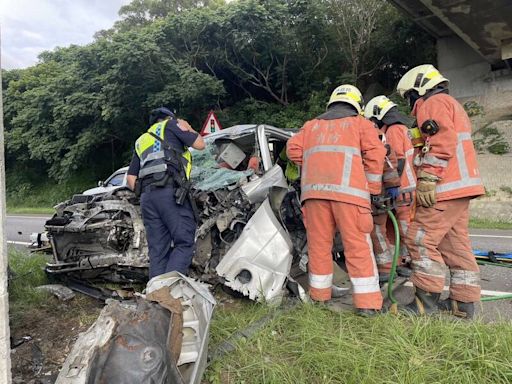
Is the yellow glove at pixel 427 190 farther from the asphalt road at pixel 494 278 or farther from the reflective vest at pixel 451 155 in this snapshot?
the asphalt road at pixel 494 278

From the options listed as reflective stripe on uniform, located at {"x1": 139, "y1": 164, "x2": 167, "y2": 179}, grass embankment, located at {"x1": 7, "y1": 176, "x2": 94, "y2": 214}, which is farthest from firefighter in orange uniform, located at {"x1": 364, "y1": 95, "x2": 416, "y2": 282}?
grass embankment, located at {"x1": 7, "y1": 176, "x2": 94, "y2": 214}

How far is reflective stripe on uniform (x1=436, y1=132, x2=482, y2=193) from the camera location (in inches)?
112

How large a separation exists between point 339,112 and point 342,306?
1.50 m

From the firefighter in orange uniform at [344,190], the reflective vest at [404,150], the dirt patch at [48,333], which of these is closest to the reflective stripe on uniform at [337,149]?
the firefighter in orange uniform at [344,190]

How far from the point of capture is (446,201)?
2857 millimetres

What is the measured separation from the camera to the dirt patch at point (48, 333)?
8.11 feet

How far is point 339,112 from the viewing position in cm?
298

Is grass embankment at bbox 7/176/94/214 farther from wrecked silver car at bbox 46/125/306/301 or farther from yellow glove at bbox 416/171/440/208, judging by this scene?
yellow glove at bbox 416/171/440/208

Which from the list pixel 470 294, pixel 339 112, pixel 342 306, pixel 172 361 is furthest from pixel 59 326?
pixel 470 294

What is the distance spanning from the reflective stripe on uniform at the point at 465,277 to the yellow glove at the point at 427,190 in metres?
0.57

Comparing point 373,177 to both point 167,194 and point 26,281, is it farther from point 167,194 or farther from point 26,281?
point 26,281

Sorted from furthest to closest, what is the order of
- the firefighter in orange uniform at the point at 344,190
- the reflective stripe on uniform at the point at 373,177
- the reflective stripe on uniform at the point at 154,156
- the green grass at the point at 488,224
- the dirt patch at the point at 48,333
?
the green grass at the point at 488,224
the reflective stripe on uniform at the point at 154,156
the reflective stripe on uniform at the point at 373,177
the firefighter in orange uniform at the point at 344,190
the dirt patch at the point at 48,333

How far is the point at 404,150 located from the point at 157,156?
220cm

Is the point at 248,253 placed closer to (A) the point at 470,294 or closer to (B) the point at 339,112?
(B) the point at 339,112
